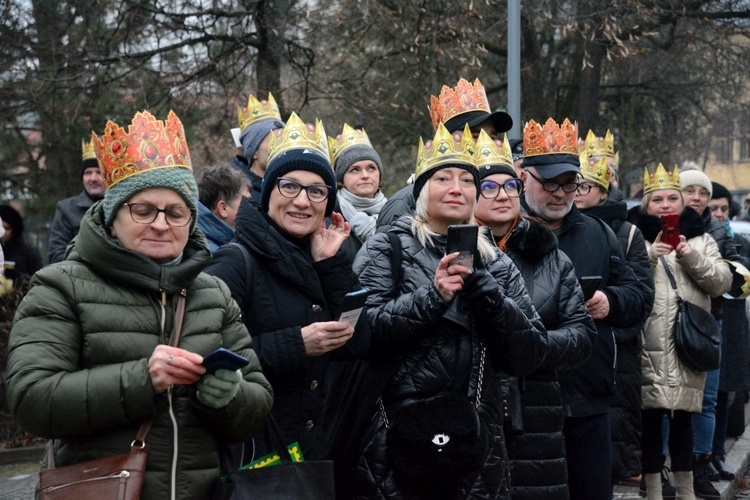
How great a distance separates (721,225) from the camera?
822 centimetres

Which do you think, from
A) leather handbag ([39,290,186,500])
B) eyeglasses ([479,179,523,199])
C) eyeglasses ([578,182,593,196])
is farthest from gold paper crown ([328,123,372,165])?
leather handbag ([39,290,186,500])

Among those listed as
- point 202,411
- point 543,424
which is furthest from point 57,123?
point 202,411

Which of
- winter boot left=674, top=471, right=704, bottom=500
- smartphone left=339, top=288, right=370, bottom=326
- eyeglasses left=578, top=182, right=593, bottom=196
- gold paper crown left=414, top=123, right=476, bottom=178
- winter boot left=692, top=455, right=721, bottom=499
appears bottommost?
winter boot left=692, top=455, right=721, bottom=499

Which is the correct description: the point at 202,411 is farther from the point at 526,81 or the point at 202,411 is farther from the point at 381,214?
the point at 526,81

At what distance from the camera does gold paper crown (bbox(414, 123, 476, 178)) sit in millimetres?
4438

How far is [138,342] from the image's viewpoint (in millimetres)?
3139

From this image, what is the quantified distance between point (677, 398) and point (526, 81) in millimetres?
8559

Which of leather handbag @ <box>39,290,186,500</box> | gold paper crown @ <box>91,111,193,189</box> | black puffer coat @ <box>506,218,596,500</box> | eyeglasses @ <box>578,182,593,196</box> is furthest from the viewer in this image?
eyeglasses @ <box>578,182,593,196</box>

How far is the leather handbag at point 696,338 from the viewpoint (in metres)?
6.86

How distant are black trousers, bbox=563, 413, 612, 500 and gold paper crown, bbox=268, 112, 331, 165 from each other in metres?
2.12

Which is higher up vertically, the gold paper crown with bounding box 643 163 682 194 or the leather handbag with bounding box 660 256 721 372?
the gold paper crown with bounding box 643 163 682 194

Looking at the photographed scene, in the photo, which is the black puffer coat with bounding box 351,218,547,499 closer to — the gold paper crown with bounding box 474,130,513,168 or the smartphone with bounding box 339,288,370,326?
the smartphone with bounding box 339,288,370,326

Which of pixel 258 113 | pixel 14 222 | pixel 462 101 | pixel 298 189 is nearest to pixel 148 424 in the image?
pixel 298 189

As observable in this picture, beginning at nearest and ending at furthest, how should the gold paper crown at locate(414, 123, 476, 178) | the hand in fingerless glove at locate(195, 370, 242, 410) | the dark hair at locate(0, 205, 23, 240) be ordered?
the hand in fingerless glove at locate(195, 370, 242, 410) → the gold paper crown at locate(414, 123, 476, 178) → the dark hair at locate(0, 205, 23, 240)
